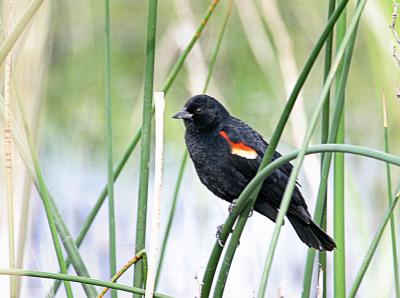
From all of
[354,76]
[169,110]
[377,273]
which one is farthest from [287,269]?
[354,76]

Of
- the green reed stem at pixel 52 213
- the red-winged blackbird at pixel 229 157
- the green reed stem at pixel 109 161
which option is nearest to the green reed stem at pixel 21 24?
the green reed stem at pixel 52 213

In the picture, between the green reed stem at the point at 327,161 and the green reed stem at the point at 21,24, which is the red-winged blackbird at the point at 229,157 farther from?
the green reed stem at the point at 21,24

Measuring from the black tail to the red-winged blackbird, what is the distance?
0.09 feet

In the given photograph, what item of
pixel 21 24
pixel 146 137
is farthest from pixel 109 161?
pixel 21 24

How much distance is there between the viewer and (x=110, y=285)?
4.32 ft

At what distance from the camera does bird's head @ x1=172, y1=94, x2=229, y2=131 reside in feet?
7.31

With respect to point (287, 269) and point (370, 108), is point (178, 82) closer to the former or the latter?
point (370, 108)

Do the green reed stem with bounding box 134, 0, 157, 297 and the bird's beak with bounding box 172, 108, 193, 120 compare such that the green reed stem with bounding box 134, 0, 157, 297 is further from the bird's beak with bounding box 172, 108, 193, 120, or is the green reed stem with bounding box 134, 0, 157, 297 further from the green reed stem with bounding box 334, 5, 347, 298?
the bird's beak with bounding box 172, 108, 193, 120

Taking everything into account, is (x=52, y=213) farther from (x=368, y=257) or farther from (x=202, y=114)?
(x=202, y=114)

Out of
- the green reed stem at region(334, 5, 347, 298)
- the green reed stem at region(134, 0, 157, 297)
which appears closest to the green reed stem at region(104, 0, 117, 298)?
the green reed stem at region(134, 0, 157, 297)

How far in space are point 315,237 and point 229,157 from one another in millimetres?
490

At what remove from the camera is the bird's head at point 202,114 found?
2229 mm

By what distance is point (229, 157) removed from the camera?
214cm

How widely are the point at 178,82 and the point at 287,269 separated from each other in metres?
1.88
